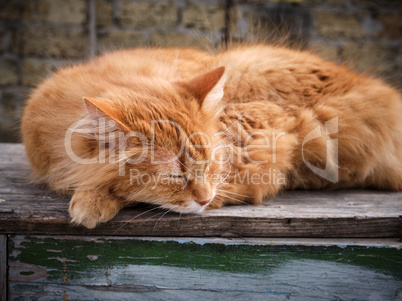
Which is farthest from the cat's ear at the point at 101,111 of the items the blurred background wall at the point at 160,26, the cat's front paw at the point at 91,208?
the blurred background wall at the point at 160,26

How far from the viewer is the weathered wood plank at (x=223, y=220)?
5.01 feet

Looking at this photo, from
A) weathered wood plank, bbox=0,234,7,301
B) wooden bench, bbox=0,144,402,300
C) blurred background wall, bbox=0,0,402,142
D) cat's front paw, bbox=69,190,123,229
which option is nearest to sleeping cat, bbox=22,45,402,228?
cat's front paw, bbox=69,190,123,229

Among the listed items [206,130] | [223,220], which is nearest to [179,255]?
[223,220]

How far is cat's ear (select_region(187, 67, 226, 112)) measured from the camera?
5.49ft

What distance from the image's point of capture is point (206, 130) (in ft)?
5.61

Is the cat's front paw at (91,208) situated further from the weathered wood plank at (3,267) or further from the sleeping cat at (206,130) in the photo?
the weathered wood plank at (3,267)

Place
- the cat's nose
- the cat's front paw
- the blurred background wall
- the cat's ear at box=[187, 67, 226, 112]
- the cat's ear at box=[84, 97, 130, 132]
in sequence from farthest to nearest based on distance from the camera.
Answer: the blurred background wall < the cat's ear at box=[187, 67, 226, 112] < the cat's nose < the cat's front paw < the cat's ear at box=[84, 97, 130, 132]

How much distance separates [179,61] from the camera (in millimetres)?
2205

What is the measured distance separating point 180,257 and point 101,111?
70 cm

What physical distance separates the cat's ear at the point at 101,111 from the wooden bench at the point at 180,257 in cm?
43

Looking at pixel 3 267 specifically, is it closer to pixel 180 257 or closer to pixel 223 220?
pixel 180 257

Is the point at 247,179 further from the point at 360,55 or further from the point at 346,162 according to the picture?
the point at 360,55

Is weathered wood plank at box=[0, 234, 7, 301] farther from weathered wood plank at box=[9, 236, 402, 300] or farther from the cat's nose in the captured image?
the cat's nose

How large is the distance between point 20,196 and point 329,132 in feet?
5.46
